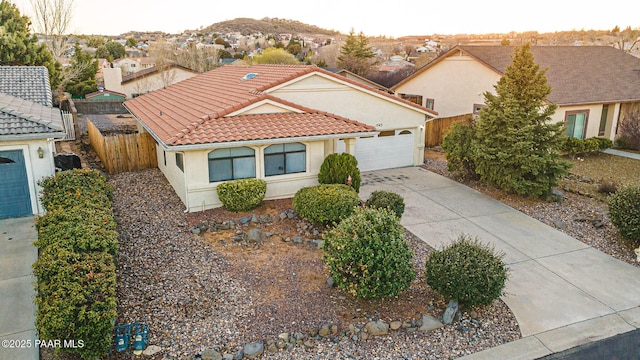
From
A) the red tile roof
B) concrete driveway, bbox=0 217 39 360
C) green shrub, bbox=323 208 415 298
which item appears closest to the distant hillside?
the red tile roof

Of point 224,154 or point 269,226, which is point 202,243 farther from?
point 224,154

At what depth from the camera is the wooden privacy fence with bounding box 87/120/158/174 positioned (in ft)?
60.4

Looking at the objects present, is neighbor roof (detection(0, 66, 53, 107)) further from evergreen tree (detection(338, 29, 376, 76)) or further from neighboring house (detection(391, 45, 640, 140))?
evergreen tree (detection(338, 29, 376, 76))

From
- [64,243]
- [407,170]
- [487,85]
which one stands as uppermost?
[487,85]

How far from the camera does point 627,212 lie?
11688 mm

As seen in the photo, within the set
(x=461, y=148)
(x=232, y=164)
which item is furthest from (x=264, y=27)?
(x=232, y=164)

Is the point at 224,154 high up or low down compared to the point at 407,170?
up

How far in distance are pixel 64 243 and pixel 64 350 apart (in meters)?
2.34

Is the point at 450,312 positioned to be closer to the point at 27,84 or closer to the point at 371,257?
the point at 371,257

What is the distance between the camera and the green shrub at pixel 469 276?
843 centimetres

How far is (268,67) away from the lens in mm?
20766

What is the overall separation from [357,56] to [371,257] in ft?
177

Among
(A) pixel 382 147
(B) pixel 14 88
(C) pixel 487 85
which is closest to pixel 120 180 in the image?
(B) pixel 14 88

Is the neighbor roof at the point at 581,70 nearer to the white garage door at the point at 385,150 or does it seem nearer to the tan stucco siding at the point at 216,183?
the white garage door at the point at 385,150
